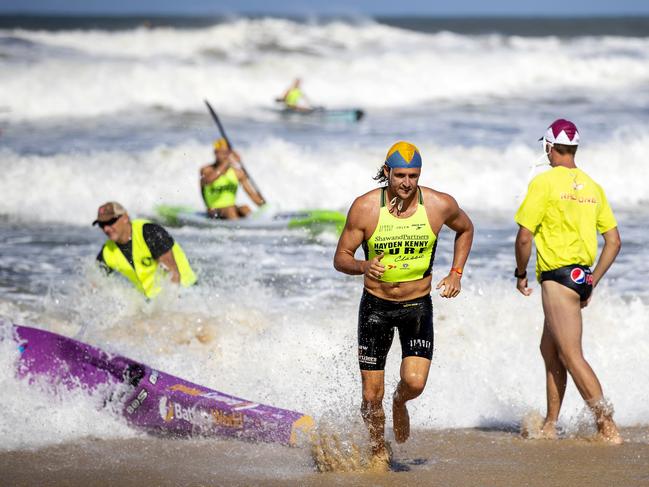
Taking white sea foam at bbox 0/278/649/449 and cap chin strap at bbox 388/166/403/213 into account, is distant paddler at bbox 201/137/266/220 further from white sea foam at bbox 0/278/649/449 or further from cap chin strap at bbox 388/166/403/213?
cap chin strap at bbox 388/166/403/213

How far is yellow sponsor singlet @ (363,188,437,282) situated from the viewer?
5.17m

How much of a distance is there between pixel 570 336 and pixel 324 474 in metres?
1.64

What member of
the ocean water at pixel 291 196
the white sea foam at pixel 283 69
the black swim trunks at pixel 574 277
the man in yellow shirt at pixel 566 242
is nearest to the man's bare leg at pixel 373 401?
the ocean water at pixel 291 196

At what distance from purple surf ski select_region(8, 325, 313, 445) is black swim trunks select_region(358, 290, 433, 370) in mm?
1081

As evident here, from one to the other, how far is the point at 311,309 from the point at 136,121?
54.2 feet

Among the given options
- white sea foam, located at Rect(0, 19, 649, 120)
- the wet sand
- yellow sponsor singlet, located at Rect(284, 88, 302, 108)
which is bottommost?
the wet sand

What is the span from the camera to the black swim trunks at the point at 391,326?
17.4 feet

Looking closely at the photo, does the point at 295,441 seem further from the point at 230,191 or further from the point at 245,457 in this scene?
the point at 230,191

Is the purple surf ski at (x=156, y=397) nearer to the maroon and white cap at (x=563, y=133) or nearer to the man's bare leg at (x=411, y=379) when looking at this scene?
the man's bare leg at (x=411, y=379)

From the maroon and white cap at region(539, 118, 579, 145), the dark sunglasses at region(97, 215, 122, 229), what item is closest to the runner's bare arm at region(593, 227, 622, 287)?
the maroon and white cap at region(539, 118, 579, 145)

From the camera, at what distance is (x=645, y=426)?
21.6ft

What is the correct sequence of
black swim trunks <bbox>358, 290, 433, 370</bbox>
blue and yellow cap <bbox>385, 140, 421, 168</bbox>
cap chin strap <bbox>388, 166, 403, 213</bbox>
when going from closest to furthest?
blue and yellow cap <bbox>385, 140, 421, 168</bbox>, cap chin strap <bbox>388, 166, 403, 213</bbox>, black swim trunks <bbox>358, 290, 433, 370</bbox>

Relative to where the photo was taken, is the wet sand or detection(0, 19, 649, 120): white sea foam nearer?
the wet sand

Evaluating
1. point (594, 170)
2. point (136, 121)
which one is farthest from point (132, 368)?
point (136, 121)
